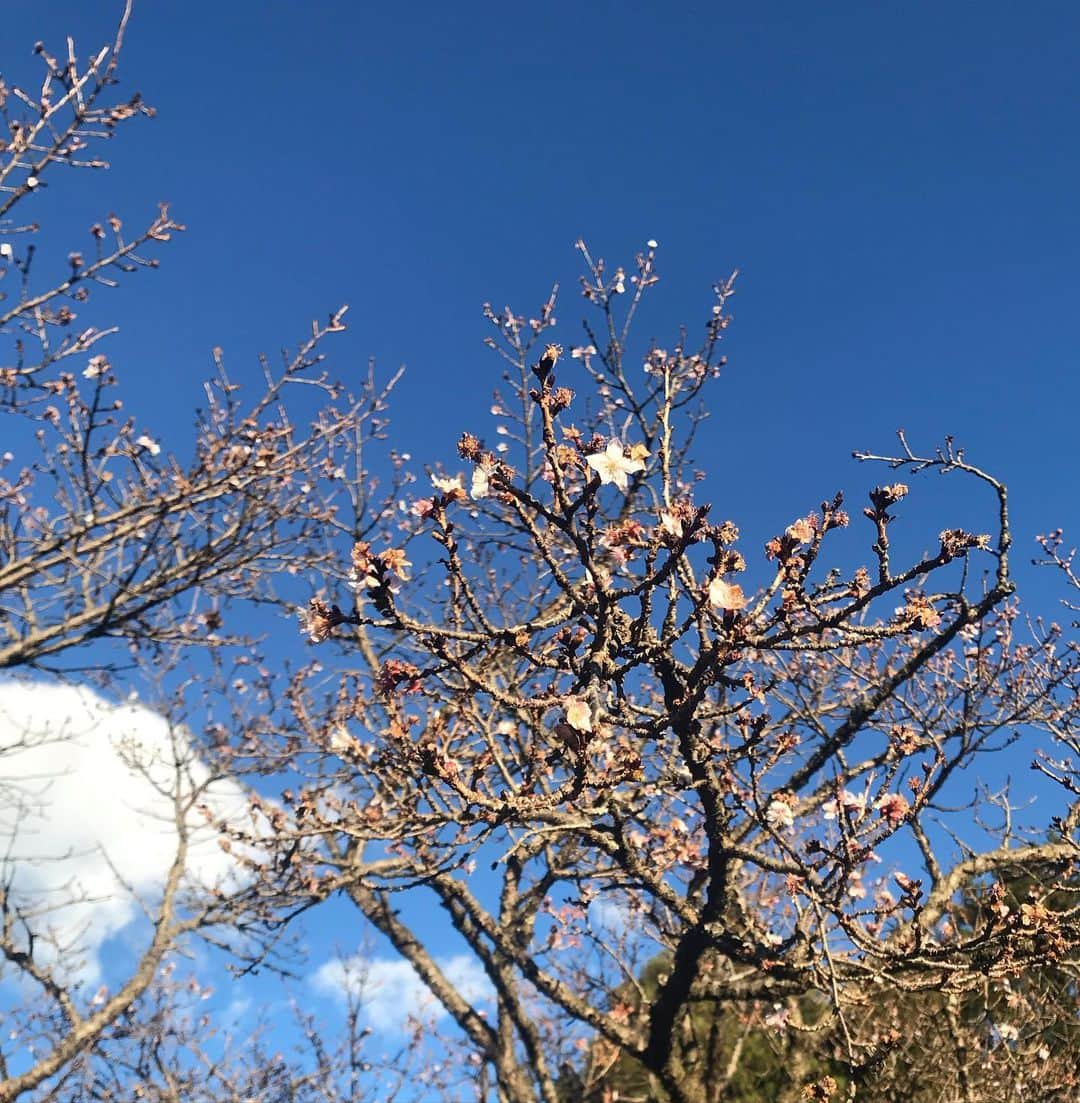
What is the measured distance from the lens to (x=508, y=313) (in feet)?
23.0

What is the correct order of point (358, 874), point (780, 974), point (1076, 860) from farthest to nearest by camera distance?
point (358, 874), point (1076, 860), point (780, 974)

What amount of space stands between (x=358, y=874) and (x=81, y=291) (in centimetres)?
408

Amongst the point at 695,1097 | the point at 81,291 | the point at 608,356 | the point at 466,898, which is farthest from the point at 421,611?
the point at 695,1097

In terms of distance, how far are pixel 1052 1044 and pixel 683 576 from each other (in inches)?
298

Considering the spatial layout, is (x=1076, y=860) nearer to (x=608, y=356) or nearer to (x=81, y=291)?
(x=608, y=356)

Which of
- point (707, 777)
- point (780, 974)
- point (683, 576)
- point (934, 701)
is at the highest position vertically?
point (934, 701)

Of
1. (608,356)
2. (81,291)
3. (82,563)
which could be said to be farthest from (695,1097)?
(81,291)

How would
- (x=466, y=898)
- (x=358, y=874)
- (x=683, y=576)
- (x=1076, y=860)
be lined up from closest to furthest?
(x=683, y=576) → (x=1076, y=860) → (x=358, y=874) → (x=466, y=898)

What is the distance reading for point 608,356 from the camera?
5711mm

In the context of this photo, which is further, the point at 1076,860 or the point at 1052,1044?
the point at 1052,1044

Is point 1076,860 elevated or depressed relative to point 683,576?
depressed

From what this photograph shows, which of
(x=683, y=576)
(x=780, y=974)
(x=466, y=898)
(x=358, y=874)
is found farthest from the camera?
(x=466, y=898)

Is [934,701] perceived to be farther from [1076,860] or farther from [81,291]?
[81,291]

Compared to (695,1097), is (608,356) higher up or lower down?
higher up
